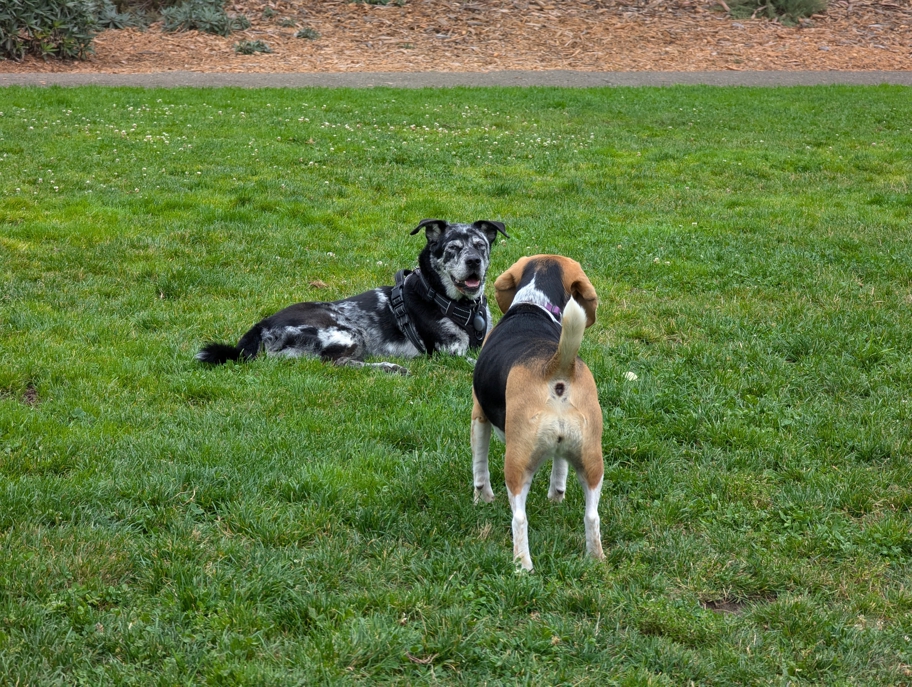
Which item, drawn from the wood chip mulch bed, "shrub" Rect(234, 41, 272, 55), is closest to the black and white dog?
the wood chip mulch bed

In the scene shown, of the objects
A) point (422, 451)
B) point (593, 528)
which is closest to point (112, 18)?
point (422, 451)

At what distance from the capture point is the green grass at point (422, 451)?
11.2ft

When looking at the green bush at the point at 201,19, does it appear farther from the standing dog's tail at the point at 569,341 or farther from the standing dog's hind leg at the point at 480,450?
the standing dog's tail at the point at 569,341

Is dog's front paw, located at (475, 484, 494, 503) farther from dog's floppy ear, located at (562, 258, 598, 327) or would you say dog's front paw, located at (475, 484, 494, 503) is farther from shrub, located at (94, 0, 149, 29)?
shrub, located at (94, 0, 149, 29)

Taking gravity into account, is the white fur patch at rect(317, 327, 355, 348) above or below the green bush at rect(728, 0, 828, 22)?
below

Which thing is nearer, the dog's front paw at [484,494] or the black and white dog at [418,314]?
the dog's front paw at [484,494]

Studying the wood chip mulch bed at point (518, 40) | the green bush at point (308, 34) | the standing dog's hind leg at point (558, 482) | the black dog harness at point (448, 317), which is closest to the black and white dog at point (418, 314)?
the black dog harness at point (448, 317)

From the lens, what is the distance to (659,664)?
3342 mm

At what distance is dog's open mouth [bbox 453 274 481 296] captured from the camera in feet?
23.3

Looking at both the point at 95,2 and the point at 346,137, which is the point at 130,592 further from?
the point at 95,2

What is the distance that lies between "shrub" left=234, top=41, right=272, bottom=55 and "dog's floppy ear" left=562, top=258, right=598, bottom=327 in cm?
2018

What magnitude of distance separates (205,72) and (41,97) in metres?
5.25

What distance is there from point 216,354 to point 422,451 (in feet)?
6.53

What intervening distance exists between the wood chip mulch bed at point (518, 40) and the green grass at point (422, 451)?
11146mm
